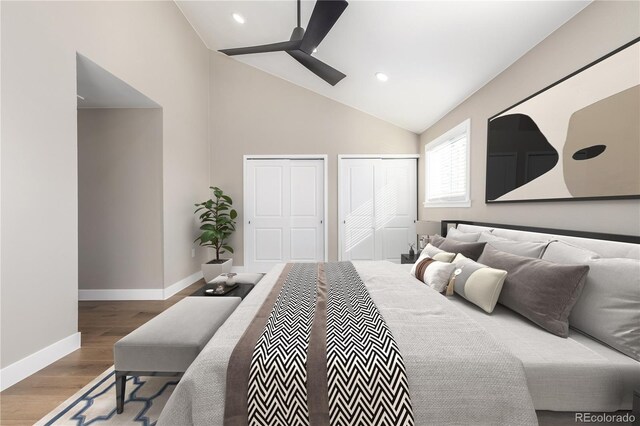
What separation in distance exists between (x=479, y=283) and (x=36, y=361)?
2955 mm

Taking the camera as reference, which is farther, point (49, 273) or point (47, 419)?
point (49, 273)

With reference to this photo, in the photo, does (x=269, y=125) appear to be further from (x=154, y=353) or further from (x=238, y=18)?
(x=154, y=353)

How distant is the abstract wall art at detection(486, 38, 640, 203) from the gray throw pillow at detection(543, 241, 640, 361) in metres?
0.50

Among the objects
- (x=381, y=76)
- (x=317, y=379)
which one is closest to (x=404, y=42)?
(x=381, y=76)

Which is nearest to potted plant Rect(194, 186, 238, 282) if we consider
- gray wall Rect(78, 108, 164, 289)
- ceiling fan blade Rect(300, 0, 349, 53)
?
gray wall Rect(78, 108, 164, 289)

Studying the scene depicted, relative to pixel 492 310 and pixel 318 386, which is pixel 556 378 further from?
pixel 318 386

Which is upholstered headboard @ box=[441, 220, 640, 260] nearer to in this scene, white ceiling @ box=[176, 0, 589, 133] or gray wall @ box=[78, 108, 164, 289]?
white ceiling @ box=[176, 0, 589, 133]

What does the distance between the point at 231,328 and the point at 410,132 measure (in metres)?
4.46

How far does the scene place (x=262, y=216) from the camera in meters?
4.77

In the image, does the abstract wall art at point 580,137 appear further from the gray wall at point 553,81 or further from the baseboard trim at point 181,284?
the baseboard trim at point 181,284

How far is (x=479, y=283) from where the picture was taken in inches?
63.9

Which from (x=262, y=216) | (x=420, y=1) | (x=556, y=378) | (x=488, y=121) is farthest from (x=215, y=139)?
(x=556, y=378)

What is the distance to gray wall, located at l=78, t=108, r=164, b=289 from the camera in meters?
3.29

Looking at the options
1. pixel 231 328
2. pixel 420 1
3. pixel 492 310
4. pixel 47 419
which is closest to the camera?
pixel 231 328
